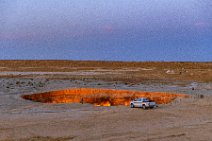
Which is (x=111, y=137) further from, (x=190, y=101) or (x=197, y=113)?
(x=190, y=101)

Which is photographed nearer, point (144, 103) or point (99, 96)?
point (144, 103)

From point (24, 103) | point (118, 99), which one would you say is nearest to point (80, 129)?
point (24, 103)

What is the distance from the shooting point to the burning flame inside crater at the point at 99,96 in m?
33.2

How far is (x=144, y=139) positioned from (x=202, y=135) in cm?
243

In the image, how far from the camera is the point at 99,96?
113 ft

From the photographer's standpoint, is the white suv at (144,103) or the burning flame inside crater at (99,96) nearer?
the white suv at (144,103)

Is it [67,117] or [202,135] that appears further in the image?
[67,117]

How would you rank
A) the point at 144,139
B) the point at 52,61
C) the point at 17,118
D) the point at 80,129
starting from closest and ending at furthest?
the point at 144,139
the point at 80,129
the point at 17,118
the point at 52,61

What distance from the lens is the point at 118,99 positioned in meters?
33.8

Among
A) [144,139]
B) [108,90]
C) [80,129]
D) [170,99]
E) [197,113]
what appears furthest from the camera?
[108,90]

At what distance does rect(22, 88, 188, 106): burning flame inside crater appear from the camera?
3319 centimetres

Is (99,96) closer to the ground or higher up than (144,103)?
closer to the ground

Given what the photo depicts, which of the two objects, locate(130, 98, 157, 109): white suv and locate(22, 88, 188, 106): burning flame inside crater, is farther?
locate(22, 88, 188, 106): burning flame inside crater

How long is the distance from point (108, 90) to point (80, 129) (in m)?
17.5
